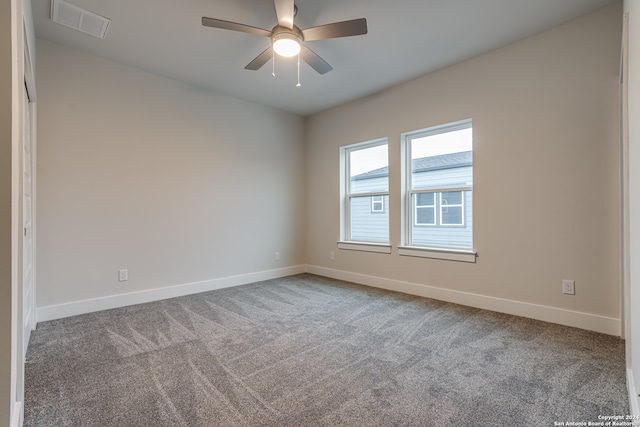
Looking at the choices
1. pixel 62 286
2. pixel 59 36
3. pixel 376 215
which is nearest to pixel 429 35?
pixel 376 215

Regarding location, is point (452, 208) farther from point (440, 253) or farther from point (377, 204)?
point (377, 204)

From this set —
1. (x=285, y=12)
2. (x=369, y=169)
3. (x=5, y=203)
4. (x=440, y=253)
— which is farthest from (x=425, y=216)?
(x=5, y=203)

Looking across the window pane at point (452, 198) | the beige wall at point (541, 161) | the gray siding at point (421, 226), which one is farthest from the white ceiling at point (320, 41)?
the window pane at point (452, 198)

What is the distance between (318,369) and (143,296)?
245 cm

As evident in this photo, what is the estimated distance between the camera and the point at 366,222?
4422 millimetres

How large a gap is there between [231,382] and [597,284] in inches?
116

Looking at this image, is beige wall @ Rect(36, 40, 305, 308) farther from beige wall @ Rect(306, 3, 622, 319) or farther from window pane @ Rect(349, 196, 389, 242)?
beige wall @ Rect(306, 3, 622, 319)

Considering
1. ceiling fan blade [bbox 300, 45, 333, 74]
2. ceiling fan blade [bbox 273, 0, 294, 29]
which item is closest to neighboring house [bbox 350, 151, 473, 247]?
ceiling fan blade [bbox 300, 45, 333, 74]

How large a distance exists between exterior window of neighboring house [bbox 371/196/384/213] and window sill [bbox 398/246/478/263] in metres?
0.66

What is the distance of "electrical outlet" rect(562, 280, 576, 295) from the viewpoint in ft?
8.59

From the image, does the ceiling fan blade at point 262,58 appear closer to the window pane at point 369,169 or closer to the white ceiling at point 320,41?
the white ceiling at point 320,41

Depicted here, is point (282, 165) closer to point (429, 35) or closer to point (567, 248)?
point (429, 35)

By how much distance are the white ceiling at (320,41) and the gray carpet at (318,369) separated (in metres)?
2.63

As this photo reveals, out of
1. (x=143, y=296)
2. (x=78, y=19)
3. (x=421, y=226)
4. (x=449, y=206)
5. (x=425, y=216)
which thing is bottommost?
(x=143, y=296)
